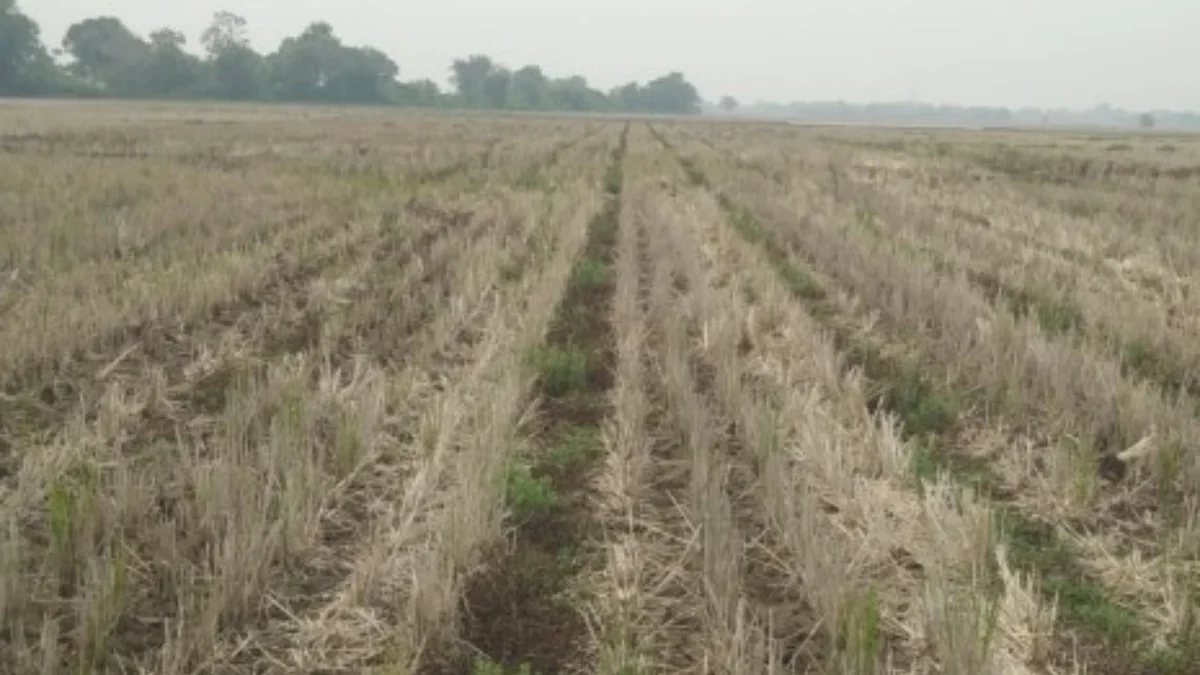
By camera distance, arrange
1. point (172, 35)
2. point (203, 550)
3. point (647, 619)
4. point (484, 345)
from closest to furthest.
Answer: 1. point (647, 619)
2. point (203, 550)
3. point (484, 345)
4. point (172, 35)

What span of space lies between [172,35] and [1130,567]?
132m

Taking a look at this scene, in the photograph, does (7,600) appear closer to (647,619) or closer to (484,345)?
(647,619)

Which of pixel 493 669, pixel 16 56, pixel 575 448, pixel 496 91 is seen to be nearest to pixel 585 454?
pixel 575 448

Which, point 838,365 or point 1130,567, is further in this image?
point 838,365

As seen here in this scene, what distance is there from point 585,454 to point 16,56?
106390 millimetres

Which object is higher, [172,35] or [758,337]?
[172,35]

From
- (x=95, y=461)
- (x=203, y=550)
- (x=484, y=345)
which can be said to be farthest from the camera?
(x=484, y=345)

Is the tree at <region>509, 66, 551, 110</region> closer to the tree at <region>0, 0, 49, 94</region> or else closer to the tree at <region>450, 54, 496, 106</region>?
the tree at <region>450, 54, 496, 106</region>

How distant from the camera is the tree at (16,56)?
91875mm

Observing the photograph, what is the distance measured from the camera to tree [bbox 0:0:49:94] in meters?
91.9

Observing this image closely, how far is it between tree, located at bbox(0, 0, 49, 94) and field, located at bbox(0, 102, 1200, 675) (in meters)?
94.3

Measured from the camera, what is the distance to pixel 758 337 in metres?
8.70

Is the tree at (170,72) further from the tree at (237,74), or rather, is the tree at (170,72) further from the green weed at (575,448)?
the green weed at (575,448)

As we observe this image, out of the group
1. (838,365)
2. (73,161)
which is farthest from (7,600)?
(73,161)
